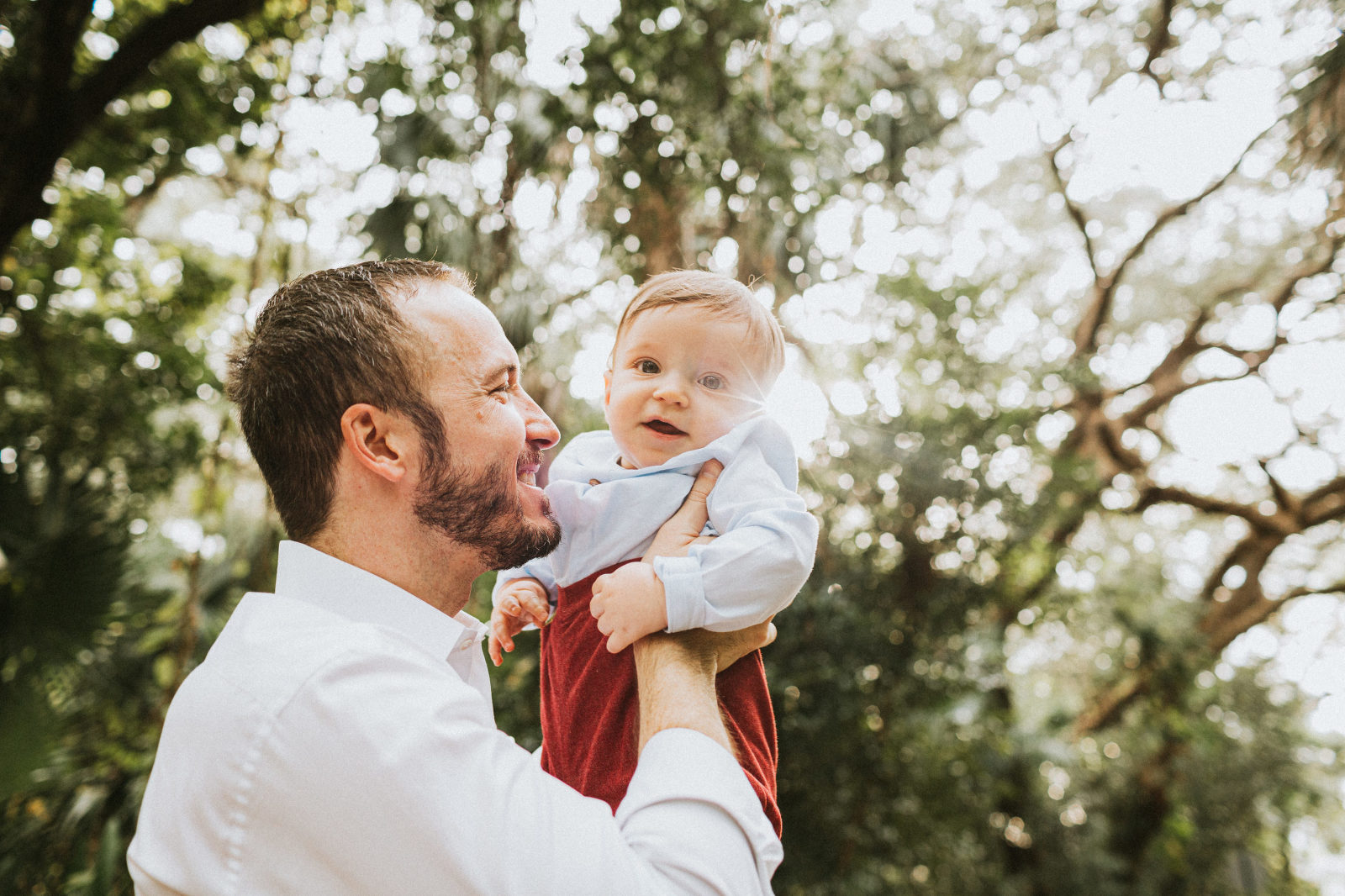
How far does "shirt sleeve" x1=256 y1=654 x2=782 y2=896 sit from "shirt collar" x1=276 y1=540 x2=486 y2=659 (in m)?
0.24

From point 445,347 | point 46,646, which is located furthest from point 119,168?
point 445,347

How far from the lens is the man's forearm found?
1246mm

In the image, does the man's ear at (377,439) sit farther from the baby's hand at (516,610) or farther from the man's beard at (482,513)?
the baby's hand at (516,610)

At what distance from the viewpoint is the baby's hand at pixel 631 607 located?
1330mm

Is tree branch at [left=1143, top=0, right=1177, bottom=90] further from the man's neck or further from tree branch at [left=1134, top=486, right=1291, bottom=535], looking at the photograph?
the man's neck

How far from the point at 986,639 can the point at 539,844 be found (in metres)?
5.69

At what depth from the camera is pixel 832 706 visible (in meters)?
5.18

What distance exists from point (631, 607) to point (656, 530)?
0.24 meters

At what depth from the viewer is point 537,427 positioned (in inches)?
62.3

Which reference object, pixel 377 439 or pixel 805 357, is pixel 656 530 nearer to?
pixel 377 439

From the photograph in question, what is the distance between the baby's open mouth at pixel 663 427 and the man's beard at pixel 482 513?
296 millimetres

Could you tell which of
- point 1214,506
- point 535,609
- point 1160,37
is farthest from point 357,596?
point 1214,506

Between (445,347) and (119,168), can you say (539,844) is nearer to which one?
(445,347)

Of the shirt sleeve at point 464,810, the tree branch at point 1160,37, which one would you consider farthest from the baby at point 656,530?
the tree branch at point 1160,37
